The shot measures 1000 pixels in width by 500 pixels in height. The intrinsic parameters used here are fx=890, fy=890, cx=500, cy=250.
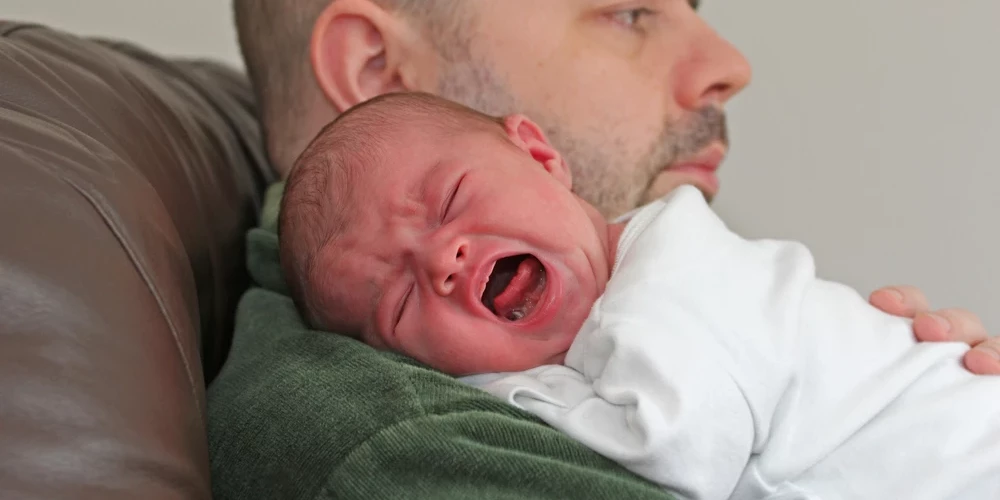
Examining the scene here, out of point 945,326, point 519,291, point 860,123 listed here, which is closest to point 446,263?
point 519,291

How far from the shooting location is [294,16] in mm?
1568

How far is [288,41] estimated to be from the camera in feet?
5.20

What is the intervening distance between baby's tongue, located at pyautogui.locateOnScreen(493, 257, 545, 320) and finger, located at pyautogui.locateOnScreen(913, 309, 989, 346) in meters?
0.46

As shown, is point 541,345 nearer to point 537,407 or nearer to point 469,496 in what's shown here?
point 537,407

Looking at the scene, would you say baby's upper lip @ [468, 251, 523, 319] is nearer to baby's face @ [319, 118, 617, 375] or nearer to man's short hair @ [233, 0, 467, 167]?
baby's face @ [319, 118, 617, 375]

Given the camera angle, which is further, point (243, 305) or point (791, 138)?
point (791, 138)

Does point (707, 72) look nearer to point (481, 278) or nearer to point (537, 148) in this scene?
point (537, 148)

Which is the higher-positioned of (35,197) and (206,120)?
(35,197)

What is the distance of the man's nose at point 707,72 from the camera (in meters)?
1.59

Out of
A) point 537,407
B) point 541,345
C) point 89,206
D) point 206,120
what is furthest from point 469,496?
point 206,120

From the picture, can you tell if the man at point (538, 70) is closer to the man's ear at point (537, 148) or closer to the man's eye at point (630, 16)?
the man's eye at point (630, 16)

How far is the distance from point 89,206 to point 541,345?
0.46 m

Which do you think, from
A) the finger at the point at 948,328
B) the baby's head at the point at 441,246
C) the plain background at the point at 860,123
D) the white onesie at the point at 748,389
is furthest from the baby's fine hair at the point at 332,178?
the plain background at the point at 860,123

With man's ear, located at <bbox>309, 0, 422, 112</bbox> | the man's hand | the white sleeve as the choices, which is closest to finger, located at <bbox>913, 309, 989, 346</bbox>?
the man's hand
